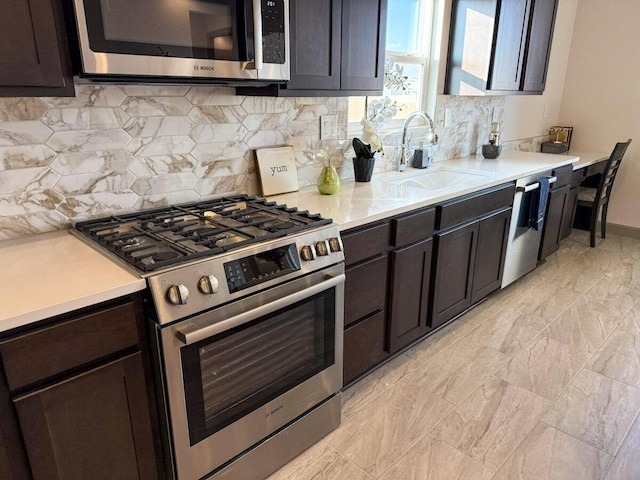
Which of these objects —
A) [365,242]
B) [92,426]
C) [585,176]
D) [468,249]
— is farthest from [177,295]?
[585,176]

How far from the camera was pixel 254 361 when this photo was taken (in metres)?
1.60

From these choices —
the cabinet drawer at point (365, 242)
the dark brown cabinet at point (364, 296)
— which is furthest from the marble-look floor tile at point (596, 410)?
the cabinet drawer at point (365, 242)

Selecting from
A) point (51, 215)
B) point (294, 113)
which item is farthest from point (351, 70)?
point (51, 215)

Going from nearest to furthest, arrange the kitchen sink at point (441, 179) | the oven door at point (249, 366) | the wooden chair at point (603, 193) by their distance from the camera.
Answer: the oven door at point (249, 366), the kitchen sink at point (441, 179), the wooden chair at point (603, 193)

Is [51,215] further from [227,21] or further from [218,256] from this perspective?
[227,21]

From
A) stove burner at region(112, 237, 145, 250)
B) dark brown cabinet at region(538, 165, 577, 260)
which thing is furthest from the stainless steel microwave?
dark brown cabinet at region(538, 165, 577, 260)

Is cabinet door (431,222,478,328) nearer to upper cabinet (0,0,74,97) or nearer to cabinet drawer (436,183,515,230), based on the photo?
cabinet drawer (436,183,515,230)

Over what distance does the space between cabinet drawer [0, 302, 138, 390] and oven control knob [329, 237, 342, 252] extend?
74cm

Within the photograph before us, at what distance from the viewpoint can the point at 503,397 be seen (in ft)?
7.32

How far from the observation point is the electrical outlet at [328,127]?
8.19 ft

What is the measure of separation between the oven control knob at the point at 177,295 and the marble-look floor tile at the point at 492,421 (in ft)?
4.30

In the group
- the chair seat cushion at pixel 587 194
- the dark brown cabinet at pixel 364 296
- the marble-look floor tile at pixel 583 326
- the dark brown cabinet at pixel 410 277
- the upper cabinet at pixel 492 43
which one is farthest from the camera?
the chair seat cushion at pixel 587 194

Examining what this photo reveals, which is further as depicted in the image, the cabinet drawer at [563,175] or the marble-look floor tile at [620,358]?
the cabinet drawer at [563,175]

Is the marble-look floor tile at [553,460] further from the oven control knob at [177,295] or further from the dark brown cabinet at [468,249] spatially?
the oven control knob at [177,295]
